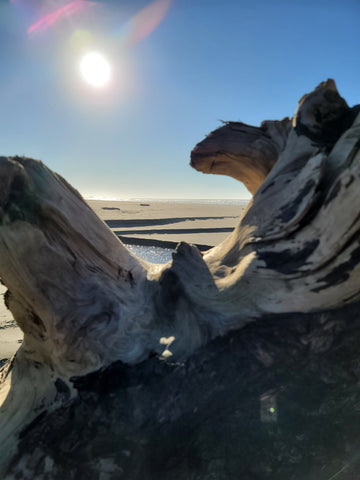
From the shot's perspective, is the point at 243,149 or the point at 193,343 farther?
the point at 243,149

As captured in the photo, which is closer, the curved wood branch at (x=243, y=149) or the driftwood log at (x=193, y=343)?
the driftwood log at (x=193, y=343)

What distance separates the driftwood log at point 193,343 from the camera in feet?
3.34

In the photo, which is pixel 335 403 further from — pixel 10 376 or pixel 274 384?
pixel 10 376

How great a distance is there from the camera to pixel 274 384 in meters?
1.09

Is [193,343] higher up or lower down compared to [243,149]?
lower down

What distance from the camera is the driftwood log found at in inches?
40.1

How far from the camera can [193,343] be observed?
1.22m

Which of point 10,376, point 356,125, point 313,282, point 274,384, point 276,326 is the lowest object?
point 10,376

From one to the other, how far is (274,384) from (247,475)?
10.7 inches

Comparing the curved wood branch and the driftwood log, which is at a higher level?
the curved wood branch

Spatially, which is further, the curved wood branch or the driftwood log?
the curved wood branch

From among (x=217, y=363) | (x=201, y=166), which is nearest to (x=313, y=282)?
(x=217, y=363)

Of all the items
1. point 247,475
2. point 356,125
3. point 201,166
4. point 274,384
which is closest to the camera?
point 247,475

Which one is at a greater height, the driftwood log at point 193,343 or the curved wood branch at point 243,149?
the curved wood branch at point 243,149
